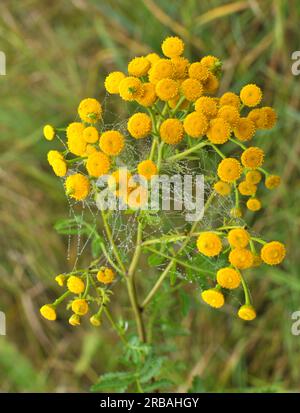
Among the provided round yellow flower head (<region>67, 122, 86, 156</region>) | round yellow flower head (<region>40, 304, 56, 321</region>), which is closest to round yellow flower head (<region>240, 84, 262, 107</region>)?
round yellow flower head (<region>67, 122, 86, 156</region>)

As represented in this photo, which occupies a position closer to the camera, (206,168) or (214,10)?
(206,168)

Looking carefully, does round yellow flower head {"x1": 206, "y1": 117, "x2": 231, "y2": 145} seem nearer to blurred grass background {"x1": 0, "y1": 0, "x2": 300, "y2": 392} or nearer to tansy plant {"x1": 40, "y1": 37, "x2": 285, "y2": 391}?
tansy plant {"x1": 40, "y1": 37, "x2": 285, "y2": 391}

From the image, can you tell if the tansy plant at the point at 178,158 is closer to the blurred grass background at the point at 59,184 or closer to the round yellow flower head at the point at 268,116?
the round yellow flower head at the point at 268,116

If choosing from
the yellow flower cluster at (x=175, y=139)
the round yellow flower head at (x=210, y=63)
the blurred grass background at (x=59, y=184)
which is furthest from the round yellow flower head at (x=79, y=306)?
the blurred grass background at (x=59, y=184)

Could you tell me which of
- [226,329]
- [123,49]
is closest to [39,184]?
[123,49]

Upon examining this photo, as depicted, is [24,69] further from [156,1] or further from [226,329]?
[226,329]

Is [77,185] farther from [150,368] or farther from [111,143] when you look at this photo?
[150,368]

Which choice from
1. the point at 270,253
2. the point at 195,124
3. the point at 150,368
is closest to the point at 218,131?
the point at 195,124
